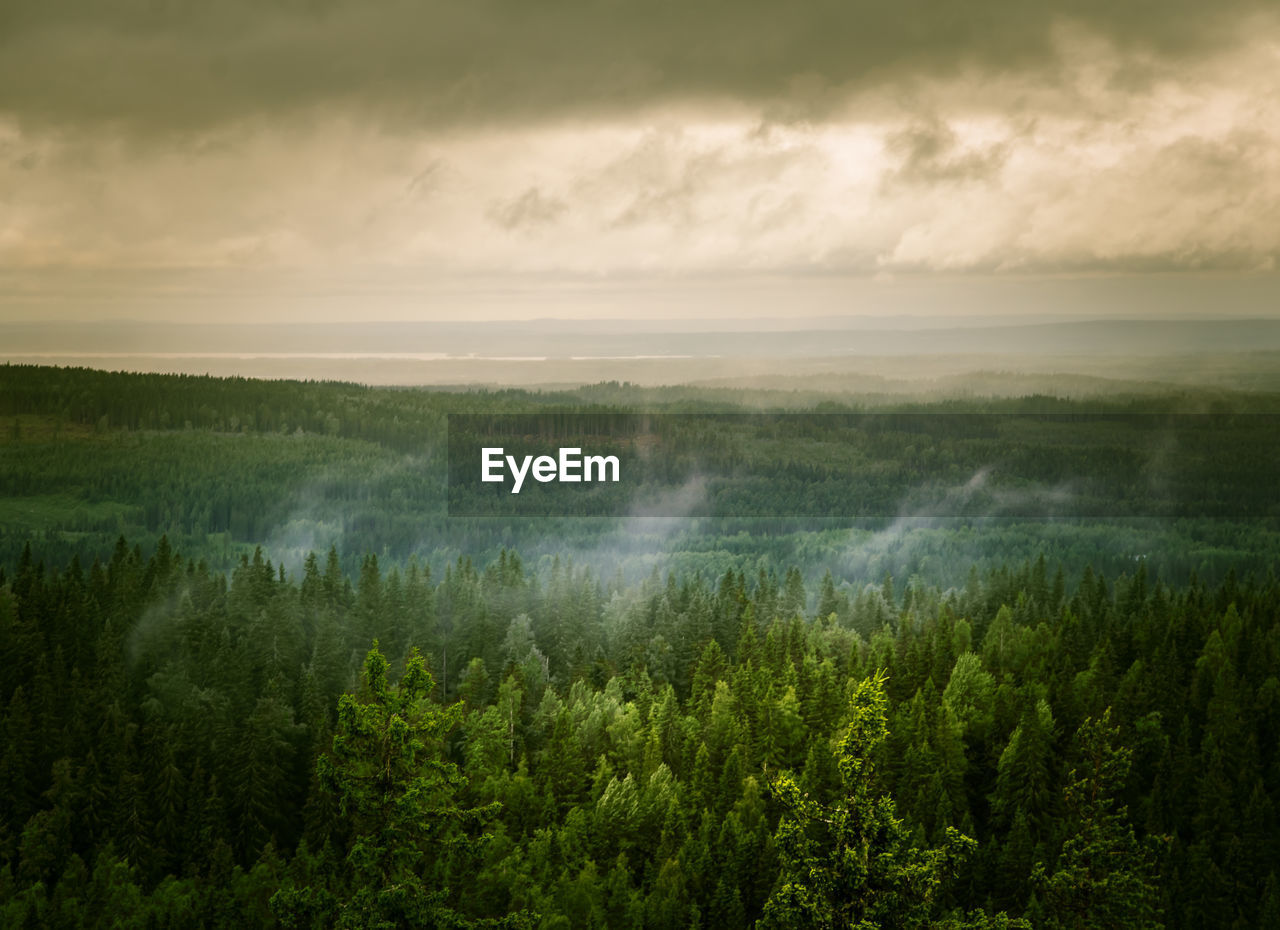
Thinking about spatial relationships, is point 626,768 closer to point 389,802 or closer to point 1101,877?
point 1101,877

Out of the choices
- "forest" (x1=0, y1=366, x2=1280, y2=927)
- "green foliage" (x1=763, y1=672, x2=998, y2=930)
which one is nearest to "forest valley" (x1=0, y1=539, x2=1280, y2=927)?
"green foliage" (x1=763, y1=672, x2=998, y2=930)

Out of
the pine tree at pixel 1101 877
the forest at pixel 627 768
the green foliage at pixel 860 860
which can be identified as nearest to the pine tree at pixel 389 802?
the forest at pixel 627 768

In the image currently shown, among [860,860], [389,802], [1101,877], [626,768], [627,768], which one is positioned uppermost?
[389,802]

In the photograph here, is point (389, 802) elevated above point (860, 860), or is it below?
above

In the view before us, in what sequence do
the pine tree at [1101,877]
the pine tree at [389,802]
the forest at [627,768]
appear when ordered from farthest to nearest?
the pine tree at [1101,877], the forest at [627,768], the pine tree at [389,802]

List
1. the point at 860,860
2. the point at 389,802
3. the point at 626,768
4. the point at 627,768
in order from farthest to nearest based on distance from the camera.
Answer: the point at 626,768
the point at 627,768
the point at 860,860
the point at 389,802

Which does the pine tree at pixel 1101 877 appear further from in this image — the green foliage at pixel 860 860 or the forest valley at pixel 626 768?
the green foliage at pixel 860 860

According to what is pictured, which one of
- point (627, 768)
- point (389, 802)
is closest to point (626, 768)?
point (627, 768)

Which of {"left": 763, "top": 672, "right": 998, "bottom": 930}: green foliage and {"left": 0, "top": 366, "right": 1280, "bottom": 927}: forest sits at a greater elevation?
{"left": 763, "top": 672, "right": 998, "bottom": 930}: green foliage

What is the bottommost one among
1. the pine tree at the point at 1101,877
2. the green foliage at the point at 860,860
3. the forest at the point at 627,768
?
the forest at the point at 627,768

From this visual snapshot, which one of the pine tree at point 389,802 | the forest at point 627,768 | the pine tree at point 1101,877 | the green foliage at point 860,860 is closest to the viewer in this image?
the pine tree at point 389,802

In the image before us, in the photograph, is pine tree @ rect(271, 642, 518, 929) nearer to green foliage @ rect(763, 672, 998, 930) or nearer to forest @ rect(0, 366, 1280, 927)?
forest @ rect(0, 366, 1280, 927)

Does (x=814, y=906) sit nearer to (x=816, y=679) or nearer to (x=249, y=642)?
(x=816, y=679)
